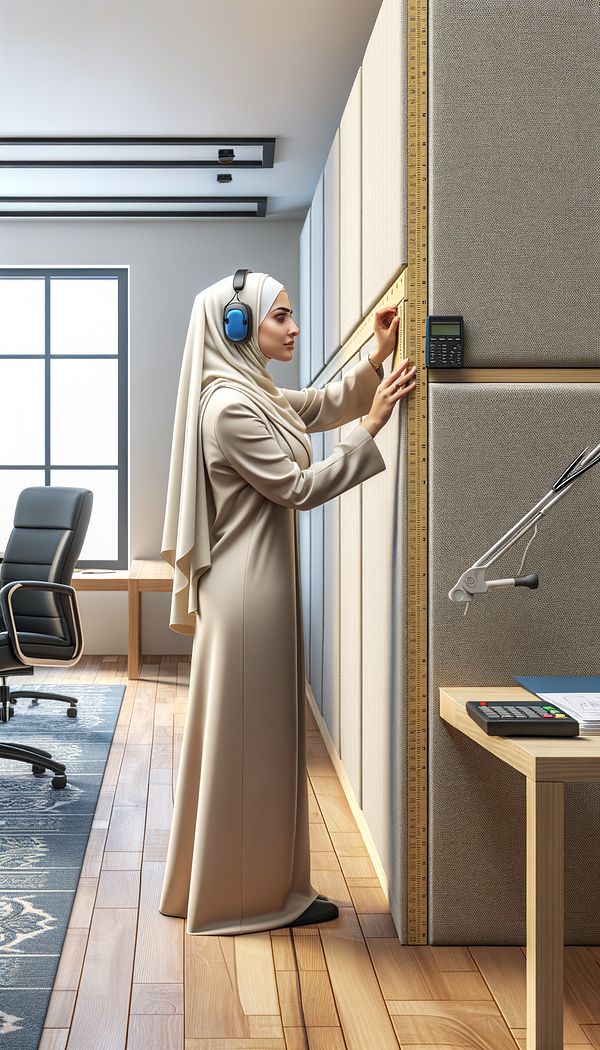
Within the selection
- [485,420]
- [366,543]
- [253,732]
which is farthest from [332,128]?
[253,732]

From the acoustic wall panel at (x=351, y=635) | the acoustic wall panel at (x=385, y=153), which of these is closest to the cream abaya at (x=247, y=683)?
the acoustic wall panel at (x=385, y=153)

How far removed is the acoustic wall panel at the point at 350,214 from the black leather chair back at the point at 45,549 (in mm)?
1537

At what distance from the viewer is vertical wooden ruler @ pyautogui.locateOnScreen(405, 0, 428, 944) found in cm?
229

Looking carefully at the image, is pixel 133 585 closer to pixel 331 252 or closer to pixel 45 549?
pixel 45 549

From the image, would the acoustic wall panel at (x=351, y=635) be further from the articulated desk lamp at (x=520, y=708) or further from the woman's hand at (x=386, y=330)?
the articulated desk lamp at (x=520, y=708)

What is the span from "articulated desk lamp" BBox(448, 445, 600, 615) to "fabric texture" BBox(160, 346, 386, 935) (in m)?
0.42

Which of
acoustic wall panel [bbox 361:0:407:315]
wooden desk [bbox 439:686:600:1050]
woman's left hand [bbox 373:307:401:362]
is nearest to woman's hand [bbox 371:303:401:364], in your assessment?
woman's left hand [bbox 373:307:401:362]

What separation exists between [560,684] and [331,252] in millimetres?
2487

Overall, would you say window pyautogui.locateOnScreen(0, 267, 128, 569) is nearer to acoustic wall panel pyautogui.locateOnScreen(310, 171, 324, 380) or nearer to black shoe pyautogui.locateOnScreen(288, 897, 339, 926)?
acoustic wall panel pyautogui.locateOnScreen(310, 171, 324, 380)

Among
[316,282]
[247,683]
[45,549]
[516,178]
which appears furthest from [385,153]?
[45,549]

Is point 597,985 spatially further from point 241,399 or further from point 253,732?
point 241,399

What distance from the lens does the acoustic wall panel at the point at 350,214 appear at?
3219 millimetres

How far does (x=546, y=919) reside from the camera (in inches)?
63.7

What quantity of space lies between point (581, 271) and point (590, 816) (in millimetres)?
1300
